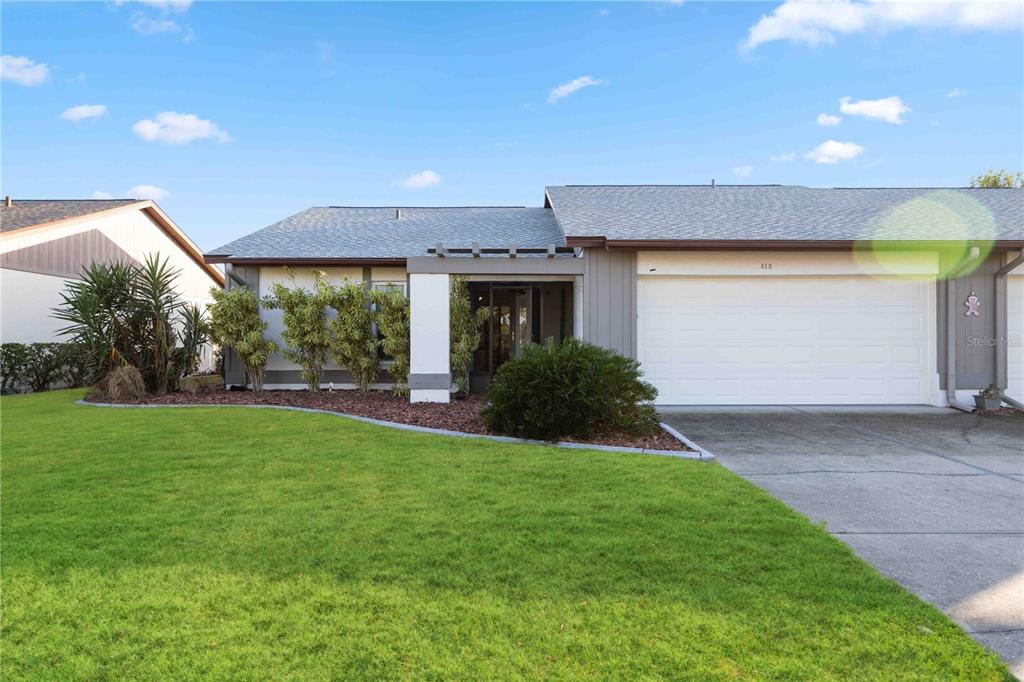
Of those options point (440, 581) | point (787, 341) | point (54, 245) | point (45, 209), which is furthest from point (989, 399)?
point (45, 209)

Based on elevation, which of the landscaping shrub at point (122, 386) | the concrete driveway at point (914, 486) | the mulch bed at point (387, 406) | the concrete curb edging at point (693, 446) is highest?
the landscaping shrub at point (122, 386)

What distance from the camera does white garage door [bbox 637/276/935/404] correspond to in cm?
999

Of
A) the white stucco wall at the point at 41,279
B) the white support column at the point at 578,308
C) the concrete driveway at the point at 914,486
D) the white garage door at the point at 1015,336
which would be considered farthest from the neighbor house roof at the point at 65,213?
the white garage door at the point at 1015,336

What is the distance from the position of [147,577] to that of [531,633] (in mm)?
2211

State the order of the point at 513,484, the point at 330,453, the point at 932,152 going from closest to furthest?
the point at 513,484 → the point at 330,453 → the point at 932,152

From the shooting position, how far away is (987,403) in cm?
936

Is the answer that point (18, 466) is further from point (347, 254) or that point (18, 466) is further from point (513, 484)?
point (347, 254)

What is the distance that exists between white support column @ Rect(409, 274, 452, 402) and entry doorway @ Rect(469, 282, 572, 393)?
2.67m

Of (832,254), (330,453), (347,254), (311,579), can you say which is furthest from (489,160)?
(311,579)

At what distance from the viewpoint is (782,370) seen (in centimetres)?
1005

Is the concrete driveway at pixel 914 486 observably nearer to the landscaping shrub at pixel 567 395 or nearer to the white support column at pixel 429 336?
the landscaping shrub at pixel 567 395

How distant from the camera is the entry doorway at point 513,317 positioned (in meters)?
12.5

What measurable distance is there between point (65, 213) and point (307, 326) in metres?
11.3

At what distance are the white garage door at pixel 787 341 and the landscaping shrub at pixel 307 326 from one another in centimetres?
624
